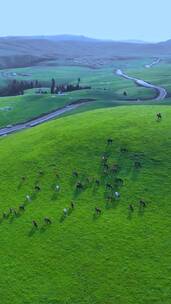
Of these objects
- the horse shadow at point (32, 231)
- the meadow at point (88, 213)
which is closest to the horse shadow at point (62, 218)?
the meadow at point (88, 213)

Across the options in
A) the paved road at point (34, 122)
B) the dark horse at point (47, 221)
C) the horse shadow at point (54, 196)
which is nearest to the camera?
the dark horse at point (47, 221)

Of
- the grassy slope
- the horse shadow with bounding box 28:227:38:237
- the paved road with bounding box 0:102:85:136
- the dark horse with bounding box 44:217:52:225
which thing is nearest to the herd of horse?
the dark horse with bounding box 44:217:52:225

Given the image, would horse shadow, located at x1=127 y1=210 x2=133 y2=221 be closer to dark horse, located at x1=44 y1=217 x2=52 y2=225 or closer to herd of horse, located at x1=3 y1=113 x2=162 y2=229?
herd of horse, located at x1=3 y1=113 x2=162 y2=229

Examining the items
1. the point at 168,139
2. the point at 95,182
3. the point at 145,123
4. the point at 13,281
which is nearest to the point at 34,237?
the point at 13,281

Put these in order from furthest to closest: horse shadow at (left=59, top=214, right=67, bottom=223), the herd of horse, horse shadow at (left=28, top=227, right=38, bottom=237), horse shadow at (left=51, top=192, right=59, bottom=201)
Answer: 1. horse shadow at (left=51, top=192, right=59, bottom=201)
2. the herd of horse
3. horse shadow at (left=59, top=214, right=67, bottom=223)
4. horse shadow at (left=28, top=227, right=38, bottom=237)

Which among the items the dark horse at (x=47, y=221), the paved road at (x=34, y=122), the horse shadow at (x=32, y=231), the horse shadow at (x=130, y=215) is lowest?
the horse shadow at (x=32, y=231)

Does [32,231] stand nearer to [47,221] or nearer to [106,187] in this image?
[47,221]

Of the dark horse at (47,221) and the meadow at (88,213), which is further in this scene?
the dark horse at (47,221)

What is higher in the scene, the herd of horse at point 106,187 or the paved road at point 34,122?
the paved road at point 34,122

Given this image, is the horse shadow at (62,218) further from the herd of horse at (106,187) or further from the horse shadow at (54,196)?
the horse shadow at (54,196)
